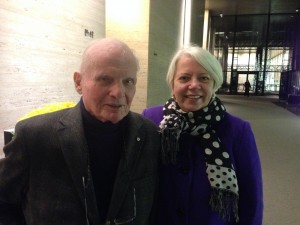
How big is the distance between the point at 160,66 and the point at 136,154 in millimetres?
6481

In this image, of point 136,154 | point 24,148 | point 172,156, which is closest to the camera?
point 24,148

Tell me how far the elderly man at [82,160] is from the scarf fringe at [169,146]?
0.26 meters

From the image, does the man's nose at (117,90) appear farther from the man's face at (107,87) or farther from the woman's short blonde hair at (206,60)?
the woman's short blonde hair at (206,60)

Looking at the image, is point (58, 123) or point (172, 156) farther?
point (172, 156)

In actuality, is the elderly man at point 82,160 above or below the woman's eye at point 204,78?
below

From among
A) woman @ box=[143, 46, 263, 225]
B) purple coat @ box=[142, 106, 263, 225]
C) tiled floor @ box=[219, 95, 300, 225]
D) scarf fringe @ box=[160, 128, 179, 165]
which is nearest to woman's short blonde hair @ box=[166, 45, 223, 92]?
woman @ box=[143, 46, 263, 225]

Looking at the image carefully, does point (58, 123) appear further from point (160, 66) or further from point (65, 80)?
point (160, 66)

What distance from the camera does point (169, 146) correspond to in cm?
160

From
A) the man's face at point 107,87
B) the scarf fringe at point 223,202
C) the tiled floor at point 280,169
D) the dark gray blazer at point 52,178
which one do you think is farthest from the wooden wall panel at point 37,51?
the tiled floor at point 280,169

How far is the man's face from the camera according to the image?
4.18 feet

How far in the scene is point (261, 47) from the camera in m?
24.4

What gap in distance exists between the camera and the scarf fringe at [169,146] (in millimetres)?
1597

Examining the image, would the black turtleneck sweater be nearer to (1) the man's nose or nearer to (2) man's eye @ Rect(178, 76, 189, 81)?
(1) the man's nose

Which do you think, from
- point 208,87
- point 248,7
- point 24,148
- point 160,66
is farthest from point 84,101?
point 248,7
